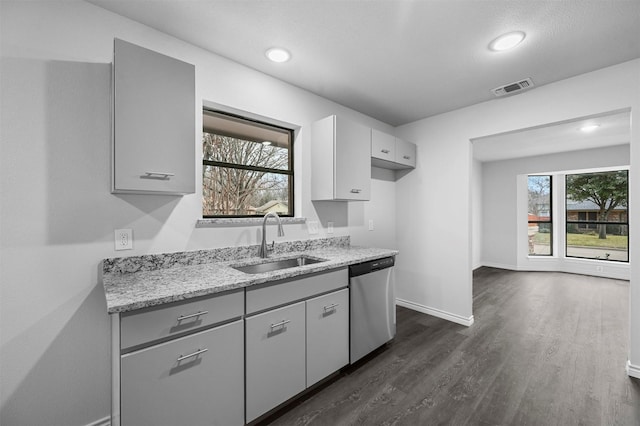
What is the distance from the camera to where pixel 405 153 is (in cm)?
348

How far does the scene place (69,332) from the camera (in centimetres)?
153

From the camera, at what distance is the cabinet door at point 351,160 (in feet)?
8.54

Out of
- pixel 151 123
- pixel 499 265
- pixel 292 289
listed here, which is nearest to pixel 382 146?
pixel 292 289

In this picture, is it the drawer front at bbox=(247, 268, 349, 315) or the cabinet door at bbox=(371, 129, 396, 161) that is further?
the cabinet door at bbox=(371, 129, 396, 161)

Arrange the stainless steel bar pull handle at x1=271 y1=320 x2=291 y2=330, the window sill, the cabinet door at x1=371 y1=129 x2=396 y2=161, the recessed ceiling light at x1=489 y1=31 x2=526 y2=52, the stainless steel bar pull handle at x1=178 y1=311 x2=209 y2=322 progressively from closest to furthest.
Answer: the stainless steel bar pull handle at x1=178 y1=311 x2=209 y2=322, the stainless steel bar pull handle at x1=271 y1=320 x2=291 y2=330, the recessed ceiling light at x1=489 y1=31 x2=526 y2=52, the window sill, the cabinet door at x1=371 y1=129 x2=396 y2=161

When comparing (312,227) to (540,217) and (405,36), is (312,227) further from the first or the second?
(540,217)

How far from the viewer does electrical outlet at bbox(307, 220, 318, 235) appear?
278 cm

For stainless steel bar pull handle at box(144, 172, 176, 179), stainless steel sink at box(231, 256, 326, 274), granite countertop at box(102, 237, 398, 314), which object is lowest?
stainless steel sink at box(231, 256, 326, 274)

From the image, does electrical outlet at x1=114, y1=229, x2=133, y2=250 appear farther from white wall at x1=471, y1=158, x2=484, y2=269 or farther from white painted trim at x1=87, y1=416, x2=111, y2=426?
white wall at x1=471, y1=158, x2=484, y2=269

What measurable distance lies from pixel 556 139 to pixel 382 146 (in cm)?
353

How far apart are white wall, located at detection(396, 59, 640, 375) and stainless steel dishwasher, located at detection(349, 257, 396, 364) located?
3.76ft

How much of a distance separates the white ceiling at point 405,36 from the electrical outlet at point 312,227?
137 centimetres

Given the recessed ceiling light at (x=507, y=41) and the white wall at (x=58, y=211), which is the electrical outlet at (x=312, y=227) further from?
the recessed ceiling light at (x=507, y=41)

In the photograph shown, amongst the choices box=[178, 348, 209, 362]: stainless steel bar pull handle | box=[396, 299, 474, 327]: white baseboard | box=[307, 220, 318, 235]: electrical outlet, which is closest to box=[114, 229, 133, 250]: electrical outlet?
box=[178, 348, 209, 362]: stainless steel bar pull handle
